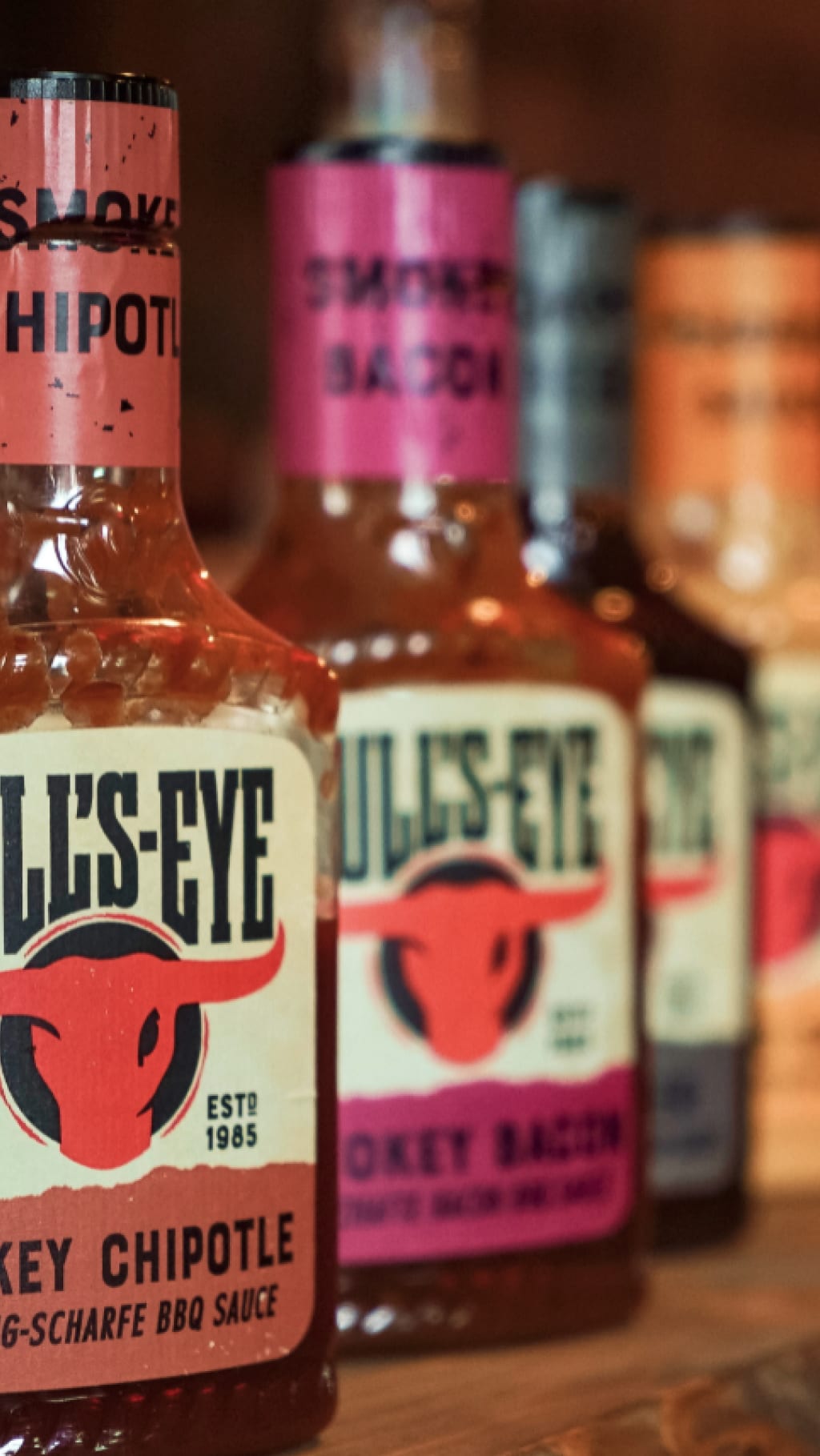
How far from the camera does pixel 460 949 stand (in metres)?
0.67

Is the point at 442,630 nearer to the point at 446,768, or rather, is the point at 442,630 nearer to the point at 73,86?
the point at 446,768

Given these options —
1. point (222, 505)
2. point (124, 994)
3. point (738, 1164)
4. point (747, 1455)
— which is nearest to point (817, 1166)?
point (738, 1164)

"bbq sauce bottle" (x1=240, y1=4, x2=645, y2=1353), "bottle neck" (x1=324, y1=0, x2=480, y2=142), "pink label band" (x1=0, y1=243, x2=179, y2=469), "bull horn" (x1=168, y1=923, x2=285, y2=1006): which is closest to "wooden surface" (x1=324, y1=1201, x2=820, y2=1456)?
"bbq sauce bottle" (x1=240, y1=4, x2=645, y2=1353)

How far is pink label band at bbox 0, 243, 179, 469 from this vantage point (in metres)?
0.53

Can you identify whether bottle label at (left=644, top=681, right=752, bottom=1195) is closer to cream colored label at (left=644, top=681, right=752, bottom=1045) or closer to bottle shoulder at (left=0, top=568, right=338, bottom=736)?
cream colored label at (left=644, top=681, right=752, bottom=1045)

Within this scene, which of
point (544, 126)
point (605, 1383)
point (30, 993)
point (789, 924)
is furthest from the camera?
point (544, 126)

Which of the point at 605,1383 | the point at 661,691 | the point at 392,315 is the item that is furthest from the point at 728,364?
the point at 605,1383

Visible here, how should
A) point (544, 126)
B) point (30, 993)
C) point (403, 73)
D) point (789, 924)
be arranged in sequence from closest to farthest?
point (30, 993) → point (403, 73) → point (789, 924) → point (544, 126)

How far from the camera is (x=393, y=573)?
0.69m

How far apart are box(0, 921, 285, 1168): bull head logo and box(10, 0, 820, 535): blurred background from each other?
75cm

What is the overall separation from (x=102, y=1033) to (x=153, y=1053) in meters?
0.01

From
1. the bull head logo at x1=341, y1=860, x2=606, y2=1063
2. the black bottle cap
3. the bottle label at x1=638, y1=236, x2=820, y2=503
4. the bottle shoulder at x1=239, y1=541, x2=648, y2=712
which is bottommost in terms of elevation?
the bull head logo at x1=341, y1=860, x2=606, y2=1063

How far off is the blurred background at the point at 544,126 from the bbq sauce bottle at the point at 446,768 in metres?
0.57

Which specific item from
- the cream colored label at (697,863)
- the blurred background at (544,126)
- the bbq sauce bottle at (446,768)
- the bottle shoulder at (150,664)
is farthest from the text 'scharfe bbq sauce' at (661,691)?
the blurred background at (544,126)
